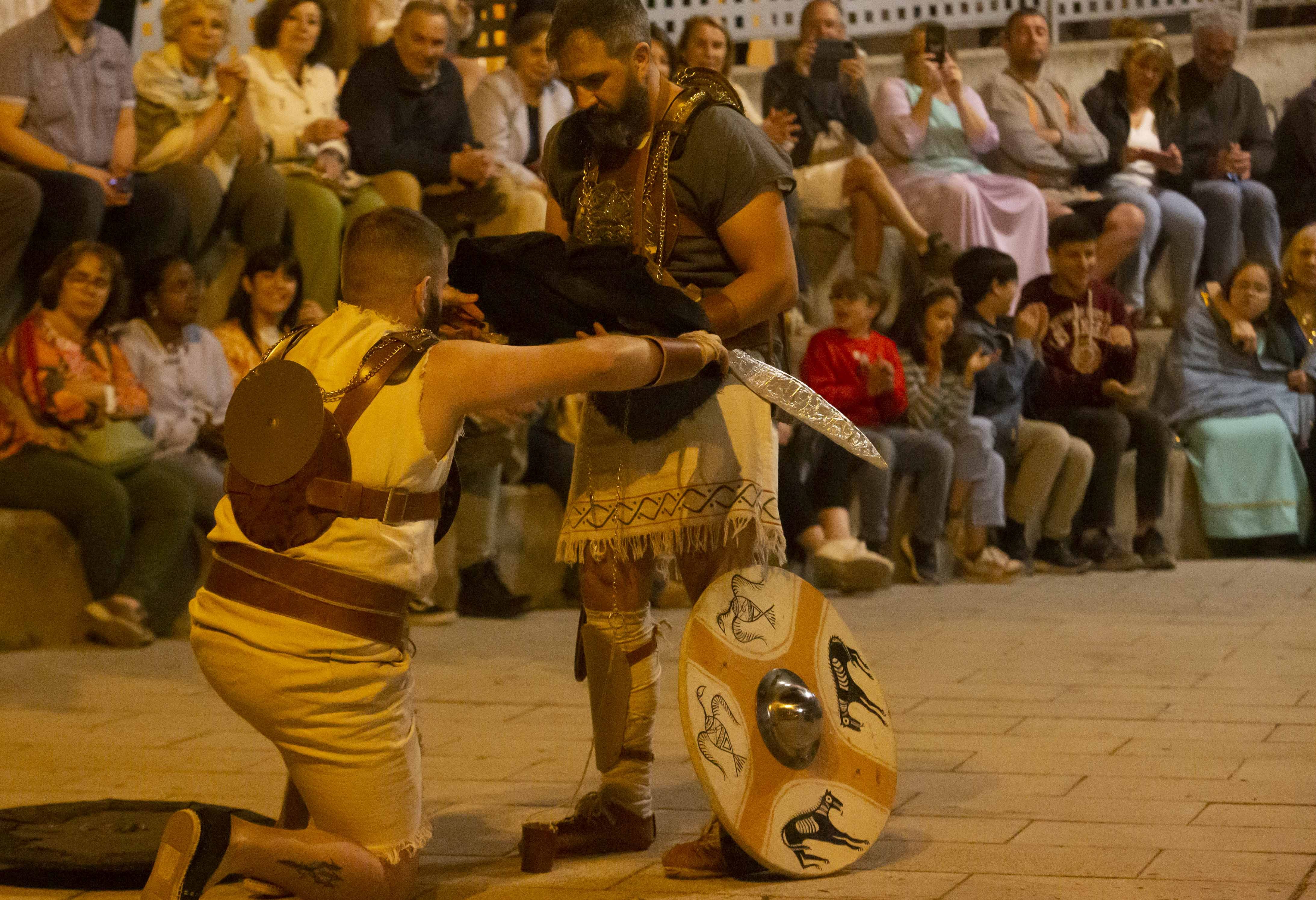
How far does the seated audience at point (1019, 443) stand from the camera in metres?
8.55

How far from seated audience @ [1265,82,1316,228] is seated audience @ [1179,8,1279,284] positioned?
19cm

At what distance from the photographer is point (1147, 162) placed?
1045 cm

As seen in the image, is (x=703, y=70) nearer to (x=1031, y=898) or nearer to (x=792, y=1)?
(x=1031, y=898)

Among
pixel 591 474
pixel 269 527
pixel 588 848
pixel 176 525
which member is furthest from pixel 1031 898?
pixel 176 525

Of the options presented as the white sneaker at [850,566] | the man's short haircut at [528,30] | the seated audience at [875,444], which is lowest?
the white sneaker at [850,566]

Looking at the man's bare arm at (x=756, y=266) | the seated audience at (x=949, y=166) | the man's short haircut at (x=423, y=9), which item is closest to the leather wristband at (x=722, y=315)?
the man's bare arm at (x=756, y=266)

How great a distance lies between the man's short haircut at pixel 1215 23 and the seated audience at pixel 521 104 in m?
4.26

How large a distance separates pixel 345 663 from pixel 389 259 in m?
0.76

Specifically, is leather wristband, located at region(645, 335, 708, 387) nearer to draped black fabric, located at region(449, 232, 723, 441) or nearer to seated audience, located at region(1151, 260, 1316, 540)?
draped black fabric, located at region(449, 232, 723, 441)

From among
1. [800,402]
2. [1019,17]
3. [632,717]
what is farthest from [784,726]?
[1019,17]

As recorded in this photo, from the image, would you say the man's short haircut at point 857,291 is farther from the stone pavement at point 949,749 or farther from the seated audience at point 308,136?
the seated audience at point 308,136

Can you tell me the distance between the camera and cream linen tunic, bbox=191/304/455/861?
125 inches

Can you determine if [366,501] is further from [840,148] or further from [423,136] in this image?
[840,148]

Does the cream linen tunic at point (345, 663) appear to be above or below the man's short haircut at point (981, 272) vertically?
above
